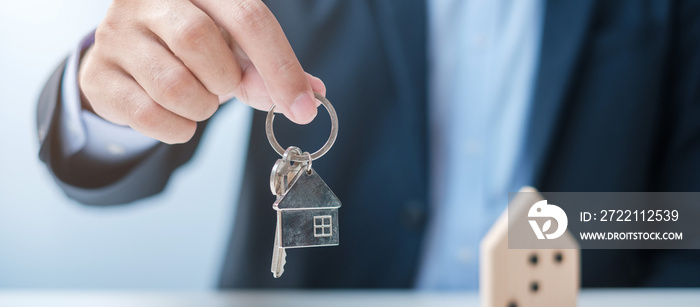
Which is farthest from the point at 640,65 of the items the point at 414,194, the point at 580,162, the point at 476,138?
the point at 414,194

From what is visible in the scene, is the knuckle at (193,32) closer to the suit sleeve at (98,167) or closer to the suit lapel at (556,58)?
the suit sleeve at (98,167)

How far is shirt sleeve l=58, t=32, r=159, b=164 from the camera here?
1175 mm

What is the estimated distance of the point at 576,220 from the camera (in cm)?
194

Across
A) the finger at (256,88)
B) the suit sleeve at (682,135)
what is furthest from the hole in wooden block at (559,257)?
the suit sleeve at (682,135)

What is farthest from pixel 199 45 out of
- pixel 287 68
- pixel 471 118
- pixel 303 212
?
pixel 471 118

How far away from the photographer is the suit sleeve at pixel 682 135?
→ 1.82 metres

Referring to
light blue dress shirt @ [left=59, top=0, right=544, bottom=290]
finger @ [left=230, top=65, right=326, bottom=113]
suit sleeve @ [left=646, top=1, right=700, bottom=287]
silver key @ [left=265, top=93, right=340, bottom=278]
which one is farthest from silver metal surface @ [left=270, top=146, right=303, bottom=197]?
suit sleeve @ [left=646, top=1, right=700, bottom=287]

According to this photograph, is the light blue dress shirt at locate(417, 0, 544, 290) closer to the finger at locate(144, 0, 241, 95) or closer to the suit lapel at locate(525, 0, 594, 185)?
the suit lapel at locate(525, 0, 594, 185)

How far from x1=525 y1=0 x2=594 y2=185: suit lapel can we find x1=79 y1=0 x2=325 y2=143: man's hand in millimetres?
1062

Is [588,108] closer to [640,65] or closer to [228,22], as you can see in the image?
[640,65]

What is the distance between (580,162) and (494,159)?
0.92 ft

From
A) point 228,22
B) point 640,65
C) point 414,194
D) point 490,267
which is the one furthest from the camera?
point 640,65

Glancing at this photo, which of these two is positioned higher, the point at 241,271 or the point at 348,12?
the point at 348,12

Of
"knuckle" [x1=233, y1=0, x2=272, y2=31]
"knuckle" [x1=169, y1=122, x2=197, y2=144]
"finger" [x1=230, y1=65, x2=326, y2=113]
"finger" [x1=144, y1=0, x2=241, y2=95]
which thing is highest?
"knuckle" [x1=233, y1=0, x2=272, y2=31]
